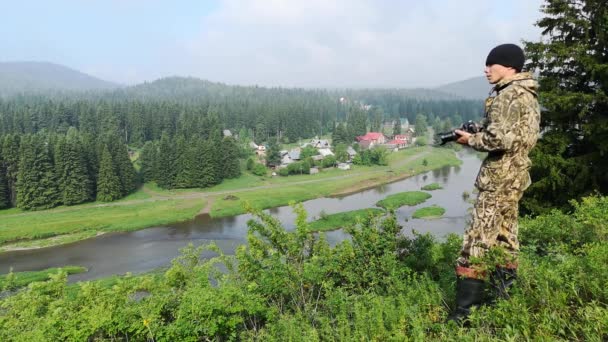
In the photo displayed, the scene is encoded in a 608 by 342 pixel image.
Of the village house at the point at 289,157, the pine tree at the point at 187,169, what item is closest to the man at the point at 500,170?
the pine tree at the point at 187,169

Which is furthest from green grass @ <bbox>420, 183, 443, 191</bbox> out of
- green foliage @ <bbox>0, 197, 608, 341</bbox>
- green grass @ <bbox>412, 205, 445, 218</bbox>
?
green foliage @ <bbox>0, 197, 608, 341</bbox>

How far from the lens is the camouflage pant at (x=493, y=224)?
371 centimetres

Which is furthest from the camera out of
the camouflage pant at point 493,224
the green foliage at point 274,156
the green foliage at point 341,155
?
the green foliage at point 341,155

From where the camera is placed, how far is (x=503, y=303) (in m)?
3.54

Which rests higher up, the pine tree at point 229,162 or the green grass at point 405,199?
the pine tree at point 229,162

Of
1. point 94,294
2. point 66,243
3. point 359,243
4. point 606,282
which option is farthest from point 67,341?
point 66,243

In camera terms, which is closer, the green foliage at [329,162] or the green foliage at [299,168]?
the green foliage at [299,168]

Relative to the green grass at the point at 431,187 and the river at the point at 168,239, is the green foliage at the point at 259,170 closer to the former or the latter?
the river at the point at 168,239

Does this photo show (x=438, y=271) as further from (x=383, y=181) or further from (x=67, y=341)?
(x=383, y=181)

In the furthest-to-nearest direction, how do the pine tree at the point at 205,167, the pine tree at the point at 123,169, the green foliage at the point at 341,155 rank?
the green foliage at the point at 341,155 → the pine tree at the point at 205,167 → the pine tree at the point at 123,169

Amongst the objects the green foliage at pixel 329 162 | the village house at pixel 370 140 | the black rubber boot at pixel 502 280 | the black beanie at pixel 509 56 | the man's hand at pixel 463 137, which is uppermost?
the black beanie at pixel 509 56

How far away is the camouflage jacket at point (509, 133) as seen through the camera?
3.49 metres

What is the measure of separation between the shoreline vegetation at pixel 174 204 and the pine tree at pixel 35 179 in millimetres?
1445

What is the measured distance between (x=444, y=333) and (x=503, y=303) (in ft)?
2.04
